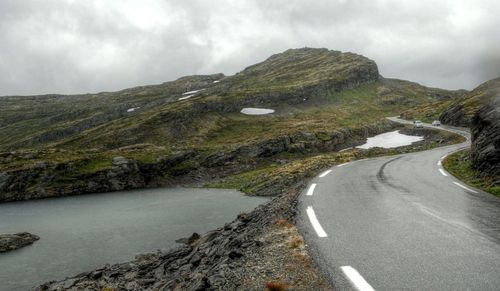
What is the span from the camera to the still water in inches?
1016

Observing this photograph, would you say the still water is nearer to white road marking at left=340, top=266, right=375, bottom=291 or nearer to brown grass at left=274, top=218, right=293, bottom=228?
brown grass at left=274, top=218, right=293, bottom=228

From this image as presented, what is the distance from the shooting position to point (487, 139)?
72.6 ft

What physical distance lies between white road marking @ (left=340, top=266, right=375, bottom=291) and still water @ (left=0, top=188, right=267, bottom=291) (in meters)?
20.9

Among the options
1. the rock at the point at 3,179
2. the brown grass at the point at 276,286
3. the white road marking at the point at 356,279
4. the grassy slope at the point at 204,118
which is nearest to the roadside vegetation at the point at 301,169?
the grassy slope at the point at 204,118

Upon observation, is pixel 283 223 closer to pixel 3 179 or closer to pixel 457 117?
pixel 3 179

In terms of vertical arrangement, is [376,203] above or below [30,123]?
below

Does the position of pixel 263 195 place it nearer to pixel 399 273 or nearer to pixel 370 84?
pixel 399 273

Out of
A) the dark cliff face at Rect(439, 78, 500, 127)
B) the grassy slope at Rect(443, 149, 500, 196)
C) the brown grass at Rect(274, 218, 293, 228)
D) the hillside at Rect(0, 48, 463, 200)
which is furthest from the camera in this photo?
the dark cliff face at Rect(439, 78, 500, 127)

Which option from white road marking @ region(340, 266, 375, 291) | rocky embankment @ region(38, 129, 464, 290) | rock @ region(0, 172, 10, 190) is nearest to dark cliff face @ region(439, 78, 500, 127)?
rocky embankment @ region(38, 129, 464, 290)

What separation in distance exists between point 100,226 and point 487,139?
3445cm

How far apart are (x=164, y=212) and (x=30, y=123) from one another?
158138 millimetres

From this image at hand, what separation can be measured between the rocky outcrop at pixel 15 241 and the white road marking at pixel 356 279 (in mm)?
33137

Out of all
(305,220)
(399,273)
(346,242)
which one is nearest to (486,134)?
(305,220)

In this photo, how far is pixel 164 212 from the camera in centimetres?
4244
